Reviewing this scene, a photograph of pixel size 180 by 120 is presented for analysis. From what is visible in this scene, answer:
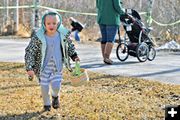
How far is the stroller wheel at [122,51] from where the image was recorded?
11547 millimetres

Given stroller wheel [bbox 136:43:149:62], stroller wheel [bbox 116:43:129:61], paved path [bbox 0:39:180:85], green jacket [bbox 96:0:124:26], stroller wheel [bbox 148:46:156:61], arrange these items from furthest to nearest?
stroller wheel [bbox 148:46:156:61]
stroller wheel [bbox 116:43:129:61]
stroller wheel [bbox 136:43:149:62]
green jacket [bbox 96:0:124:26]
paved path [bbox 0:39:180:85]

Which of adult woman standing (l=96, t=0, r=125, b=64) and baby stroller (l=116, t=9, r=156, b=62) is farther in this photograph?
baby stroller (l=116, t=9, r=156, b=62)

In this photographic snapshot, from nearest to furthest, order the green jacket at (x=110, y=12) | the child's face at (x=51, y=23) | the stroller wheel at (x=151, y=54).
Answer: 1. the child's face at (x=51, y=23)
2. the green jacket at (x=110, y=12)
3. the stroller wheel at (x=151, y=54)

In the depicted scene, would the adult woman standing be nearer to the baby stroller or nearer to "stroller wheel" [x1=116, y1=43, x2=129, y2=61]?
the baby stroller

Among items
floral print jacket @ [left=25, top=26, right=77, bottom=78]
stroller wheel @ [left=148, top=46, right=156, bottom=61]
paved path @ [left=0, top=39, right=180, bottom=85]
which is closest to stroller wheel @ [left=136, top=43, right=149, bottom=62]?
paved path @ [left=0, top=39, right=180, bottom=85]

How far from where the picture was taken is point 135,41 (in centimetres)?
1173

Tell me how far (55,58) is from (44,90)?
16.4 inches

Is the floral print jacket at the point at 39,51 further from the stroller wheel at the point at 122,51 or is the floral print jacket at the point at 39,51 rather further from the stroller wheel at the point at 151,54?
the stroller wheel at the point at 151,54

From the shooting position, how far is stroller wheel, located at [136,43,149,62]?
11.3 meters

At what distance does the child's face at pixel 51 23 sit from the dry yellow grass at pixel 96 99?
3.30ft

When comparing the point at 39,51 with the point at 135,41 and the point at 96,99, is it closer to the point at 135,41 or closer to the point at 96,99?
the point at 96,99

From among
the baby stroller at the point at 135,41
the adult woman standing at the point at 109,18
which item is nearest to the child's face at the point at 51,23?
the adult woman standing at the point at 109,18

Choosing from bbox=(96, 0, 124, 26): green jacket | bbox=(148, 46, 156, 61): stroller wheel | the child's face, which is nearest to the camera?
the child's face

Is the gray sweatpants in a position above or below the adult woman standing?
below
